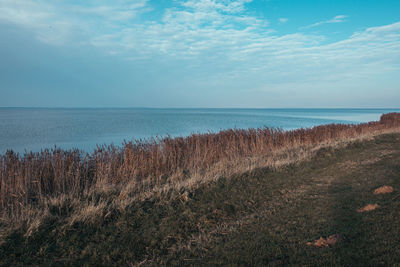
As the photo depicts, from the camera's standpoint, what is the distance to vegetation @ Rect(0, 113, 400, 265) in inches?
117

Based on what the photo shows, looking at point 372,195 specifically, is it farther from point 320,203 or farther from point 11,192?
point 11,192

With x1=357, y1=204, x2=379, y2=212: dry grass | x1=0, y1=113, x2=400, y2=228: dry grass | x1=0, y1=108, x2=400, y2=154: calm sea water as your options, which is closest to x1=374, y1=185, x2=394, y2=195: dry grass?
x1=357, y1=204, x2=379, y2=212: dry grass

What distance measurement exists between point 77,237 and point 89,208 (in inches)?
25.2

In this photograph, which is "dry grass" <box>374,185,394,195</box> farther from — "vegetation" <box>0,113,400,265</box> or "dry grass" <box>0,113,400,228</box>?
"dry grass" <box>0,113,400,228</box>

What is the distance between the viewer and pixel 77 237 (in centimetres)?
341

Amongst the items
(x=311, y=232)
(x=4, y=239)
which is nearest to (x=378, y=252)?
(x=311, y=232)

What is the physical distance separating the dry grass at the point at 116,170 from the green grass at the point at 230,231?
41cm

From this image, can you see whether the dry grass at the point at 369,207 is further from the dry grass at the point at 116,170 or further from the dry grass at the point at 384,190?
the dry grass at the point at 116,170

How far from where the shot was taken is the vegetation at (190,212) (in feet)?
9.77

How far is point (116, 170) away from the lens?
6.67 meters

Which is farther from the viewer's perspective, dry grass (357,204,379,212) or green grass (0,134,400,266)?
dry grass (357,204,379,212)

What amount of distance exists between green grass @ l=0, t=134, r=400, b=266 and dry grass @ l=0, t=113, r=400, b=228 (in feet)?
1.34

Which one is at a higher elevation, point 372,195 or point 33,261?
point 372,195

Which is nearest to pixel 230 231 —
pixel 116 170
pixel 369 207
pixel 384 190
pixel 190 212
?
pixel 190 212
